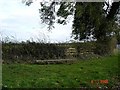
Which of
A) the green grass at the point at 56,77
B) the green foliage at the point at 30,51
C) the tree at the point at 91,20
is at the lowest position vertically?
the green grass at the point at 56,77

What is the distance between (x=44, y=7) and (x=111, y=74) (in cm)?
1013

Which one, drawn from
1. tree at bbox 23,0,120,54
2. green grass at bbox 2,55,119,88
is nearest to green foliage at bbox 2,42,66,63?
tree at bbox 23,0,120,54

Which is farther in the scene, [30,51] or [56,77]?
[30,51]

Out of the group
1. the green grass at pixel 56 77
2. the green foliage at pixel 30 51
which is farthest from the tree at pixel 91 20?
the green grass at pixel 56 77

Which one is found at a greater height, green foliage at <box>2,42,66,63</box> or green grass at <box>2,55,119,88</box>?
green foliage at <box>2,42,66,63</box>

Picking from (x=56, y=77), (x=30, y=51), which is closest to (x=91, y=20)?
(x=30, y=51)

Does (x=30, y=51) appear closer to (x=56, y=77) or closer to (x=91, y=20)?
(x=91, y=20)

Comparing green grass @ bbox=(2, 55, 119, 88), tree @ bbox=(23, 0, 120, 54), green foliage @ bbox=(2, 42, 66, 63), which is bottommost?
green grass @ bbox=(2, 55, 119, 88)

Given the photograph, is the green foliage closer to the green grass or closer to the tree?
the tree

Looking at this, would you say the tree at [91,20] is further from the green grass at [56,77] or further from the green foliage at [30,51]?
the green grass at [56,77]

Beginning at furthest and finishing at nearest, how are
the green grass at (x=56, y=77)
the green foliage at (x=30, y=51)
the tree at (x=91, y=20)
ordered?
1. the tree at (x=91, y=20)
2. the green foliage at (x=30, y=51)
3. the green grass at (x=56, y=77)

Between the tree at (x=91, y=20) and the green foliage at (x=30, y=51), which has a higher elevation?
the tree at (x=91, y=20)

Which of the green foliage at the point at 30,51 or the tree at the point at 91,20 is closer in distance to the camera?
the green foliage at the point at 30,51

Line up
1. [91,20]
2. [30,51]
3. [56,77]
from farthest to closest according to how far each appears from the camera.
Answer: [91,20] < [30,51] < [56,77]
